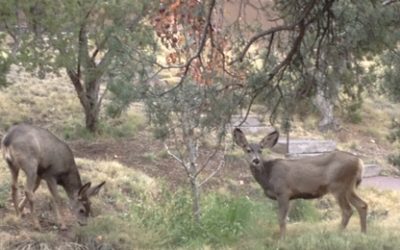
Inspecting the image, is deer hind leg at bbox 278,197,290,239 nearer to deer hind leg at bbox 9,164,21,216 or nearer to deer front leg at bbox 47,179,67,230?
deer front leg at bbox 47,179,67,230

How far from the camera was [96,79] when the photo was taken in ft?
67.2

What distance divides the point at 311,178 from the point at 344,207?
708 mm

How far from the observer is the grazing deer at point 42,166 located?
12.3 metres

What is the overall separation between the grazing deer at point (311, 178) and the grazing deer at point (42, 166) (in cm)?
261

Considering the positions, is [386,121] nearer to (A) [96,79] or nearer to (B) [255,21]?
(A) [96,79]

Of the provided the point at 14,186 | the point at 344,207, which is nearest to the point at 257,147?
the point at 344,207

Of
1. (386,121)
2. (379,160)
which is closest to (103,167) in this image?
(379,160)

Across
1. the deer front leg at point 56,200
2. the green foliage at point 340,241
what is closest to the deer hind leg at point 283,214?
the green foliage at point 340,241

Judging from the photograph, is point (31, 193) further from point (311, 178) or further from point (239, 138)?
point (311, 178)

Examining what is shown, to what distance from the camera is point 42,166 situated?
41.5 ft

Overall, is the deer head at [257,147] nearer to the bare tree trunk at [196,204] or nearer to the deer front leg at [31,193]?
the bare tree trunk at [196,204]

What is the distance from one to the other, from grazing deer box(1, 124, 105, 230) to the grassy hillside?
31 cm

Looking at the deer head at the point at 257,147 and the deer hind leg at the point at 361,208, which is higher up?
the deer head at the point at 257,147

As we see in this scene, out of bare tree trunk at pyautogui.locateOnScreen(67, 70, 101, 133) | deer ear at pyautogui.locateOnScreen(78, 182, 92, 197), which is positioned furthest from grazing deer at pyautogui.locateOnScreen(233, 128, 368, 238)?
bare tree trunk at pyautogui.locateOnScreen(67, 70, 101, 133)
